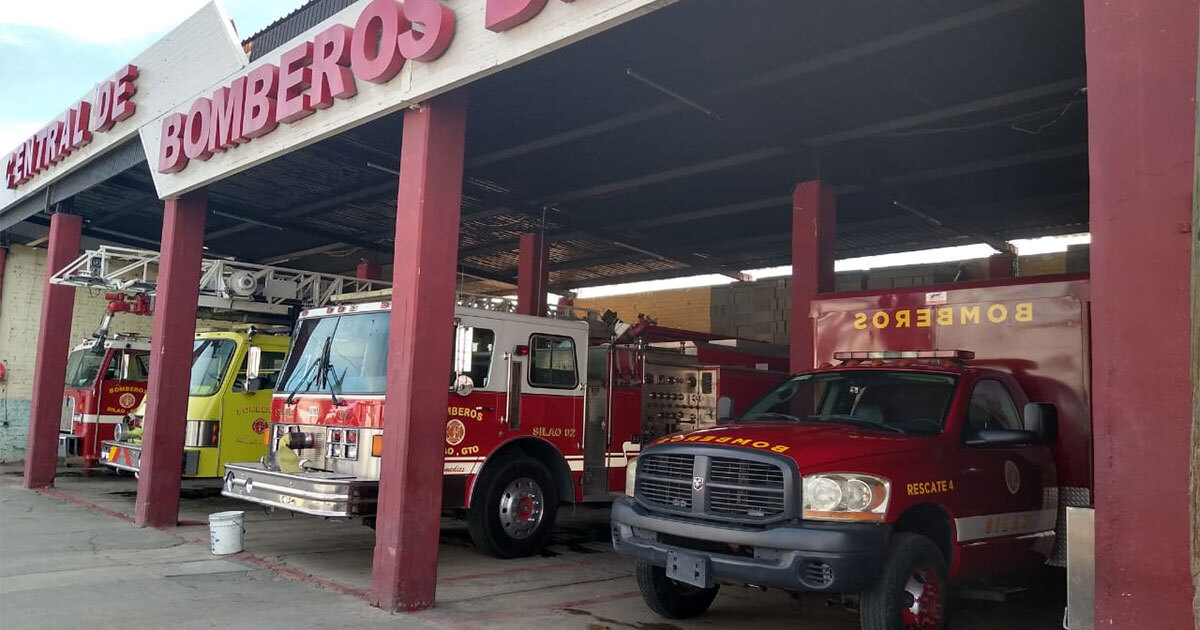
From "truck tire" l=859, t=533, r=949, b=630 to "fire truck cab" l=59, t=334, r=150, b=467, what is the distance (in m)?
12.8

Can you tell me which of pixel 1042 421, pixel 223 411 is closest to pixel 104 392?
pixel 223 411

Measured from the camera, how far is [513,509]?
877 centimetres

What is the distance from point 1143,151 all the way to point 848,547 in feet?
8.50

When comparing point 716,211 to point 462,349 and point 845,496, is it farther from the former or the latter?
point 845,496

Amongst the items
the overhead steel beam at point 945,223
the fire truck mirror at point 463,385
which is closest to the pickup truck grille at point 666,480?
the fire truck mirror at point 463,385

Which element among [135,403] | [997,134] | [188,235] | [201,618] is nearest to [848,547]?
[201,618]

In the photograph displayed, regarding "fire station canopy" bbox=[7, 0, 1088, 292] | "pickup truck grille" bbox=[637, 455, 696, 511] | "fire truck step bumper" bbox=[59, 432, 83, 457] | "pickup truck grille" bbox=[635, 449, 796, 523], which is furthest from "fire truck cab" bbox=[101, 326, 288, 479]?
"pickup truck grille" bbox=[635, 449, 796, 523]

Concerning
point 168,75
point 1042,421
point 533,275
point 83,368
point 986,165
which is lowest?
point 1042,421

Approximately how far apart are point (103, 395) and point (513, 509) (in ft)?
29.5

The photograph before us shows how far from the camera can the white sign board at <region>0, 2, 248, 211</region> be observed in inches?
395

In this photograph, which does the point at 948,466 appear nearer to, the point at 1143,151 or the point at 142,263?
the point at 1143,151

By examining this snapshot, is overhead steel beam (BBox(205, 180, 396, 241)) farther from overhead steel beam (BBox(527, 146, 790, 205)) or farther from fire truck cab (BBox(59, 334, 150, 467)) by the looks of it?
fire truck cab (BBox(59, 334, 150, 467))

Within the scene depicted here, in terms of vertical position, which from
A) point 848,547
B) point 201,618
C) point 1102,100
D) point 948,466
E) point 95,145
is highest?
point 95,145

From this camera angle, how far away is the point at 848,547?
490 cm
